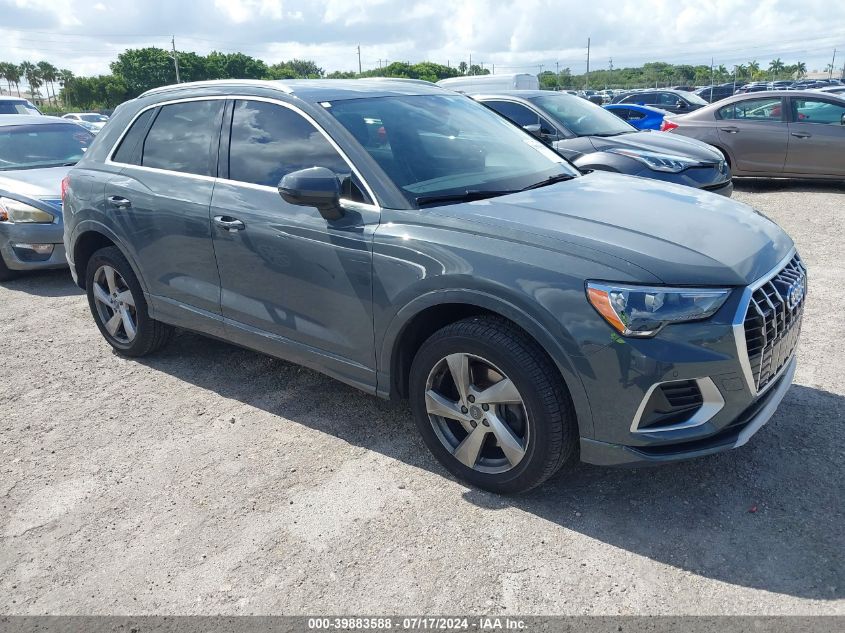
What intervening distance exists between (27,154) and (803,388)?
8.13 meters

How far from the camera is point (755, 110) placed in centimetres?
1098

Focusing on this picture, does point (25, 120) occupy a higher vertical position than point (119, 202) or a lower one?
higher

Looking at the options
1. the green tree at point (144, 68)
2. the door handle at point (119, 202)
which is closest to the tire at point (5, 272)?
the door handle at point (119, 202)

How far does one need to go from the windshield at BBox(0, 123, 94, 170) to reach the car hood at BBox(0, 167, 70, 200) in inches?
13.7

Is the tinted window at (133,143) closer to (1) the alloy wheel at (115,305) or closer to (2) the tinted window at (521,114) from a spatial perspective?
(1) the alloy wheel at (115,305)

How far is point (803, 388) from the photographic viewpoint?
13.6 ft

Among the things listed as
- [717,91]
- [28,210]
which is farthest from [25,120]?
[717,91]

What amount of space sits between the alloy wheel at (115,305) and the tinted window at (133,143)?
735mm

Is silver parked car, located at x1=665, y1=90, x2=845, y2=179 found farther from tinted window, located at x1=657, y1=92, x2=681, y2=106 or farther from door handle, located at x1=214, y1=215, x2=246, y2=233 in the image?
tinted window, located at x1=657, y1=92, x2=681, y2=106

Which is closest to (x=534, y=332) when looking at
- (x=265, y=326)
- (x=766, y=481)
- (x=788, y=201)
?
(x=766, y=481)

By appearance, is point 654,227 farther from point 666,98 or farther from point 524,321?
point 666,98

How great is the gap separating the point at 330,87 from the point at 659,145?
5357 millimetres

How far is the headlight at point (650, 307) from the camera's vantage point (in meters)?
2.69

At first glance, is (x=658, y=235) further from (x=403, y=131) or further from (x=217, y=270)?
(x=217, y=270)
